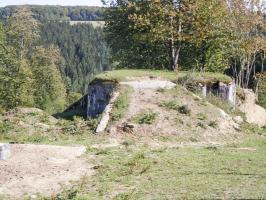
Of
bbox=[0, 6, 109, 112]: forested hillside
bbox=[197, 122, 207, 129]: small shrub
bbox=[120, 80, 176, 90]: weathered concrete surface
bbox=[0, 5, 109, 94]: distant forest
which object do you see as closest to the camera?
bbox=[197, 122, 207, 129]: small shrub

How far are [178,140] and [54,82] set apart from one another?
41.8 meters

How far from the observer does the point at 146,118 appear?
21.9 m

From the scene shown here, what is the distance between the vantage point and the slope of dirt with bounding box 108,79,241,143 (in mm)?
21266

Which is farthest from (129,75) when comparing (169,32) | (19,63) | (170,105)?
(19,63)

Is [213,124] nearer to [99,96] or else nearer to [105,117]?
[105,117]

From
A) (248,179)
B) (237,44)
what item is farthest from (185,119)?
(237,44)

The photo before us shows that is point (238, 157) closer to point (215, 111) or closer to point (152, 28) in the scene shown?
point (215, 111)

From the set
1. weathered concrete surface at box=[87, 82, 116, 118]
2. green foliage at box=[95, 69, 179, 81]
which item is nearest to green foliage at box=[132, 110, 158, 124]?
weathered concrete surface at box=[87, 82, 116, 118]

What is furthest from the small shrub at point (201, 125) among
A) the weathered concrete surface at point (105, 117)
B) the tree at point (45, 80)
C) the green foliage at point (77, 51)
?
the green foliage at point (77, 51)

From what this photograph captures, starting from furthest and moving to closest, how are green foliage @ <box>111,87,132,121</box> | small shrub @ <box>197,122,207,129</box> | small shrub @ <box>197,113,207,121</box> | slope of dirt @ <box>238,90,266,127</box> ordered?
slope of dirt @ <box>238,90,266,127</box> → small shrub @ <box>197,113,207,121</box> → green foliage @ <box>111,87,132,121</box> → small shrub @ <box>197,122,207,129</box>

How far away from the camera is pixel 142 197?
40.5 feet

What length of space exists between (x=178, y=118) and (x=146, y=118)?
1455mm

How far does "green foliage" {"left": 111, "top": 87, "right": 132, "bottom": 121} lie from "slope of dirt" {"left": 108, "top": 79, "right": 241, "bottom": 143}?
0.23m

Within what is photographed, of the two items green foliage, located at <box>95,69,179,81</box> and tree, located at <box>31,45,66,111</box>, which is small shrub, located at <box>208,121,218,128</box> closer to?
green foliage, located at <box>95,69,179,81</box>
